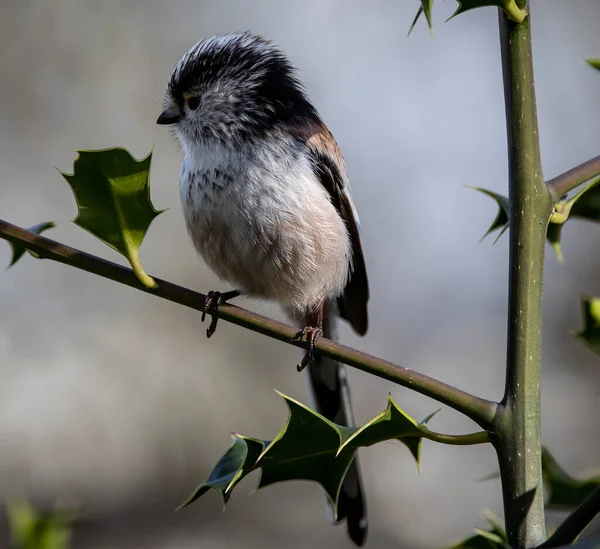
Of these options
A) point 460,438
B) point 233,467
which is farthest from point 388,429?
point 233,467

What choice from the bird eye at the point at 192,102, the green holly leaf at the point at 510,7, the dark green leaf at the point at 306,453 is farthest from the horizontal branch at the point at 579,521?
the bird eye at the point at 192,102

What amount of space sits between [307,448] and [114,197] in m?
0.67

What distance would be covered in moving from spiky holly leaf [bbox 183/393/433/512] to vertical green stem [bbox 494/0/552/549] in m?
0.17

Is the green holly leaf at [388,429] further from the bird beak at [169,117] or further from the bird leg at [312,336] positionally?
the bird beak at [169,117]

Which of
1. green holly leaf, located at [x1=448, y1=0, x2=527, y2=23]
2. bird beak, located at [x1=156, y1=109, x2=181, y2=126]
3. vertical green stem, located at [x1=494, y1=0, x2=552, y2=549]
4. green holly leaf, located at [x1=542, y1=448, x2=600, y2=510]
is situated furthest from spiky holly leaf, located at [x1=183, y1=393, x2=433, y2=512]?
bird beak, located at [x1=156, y1=109, x2=181, y2=126]

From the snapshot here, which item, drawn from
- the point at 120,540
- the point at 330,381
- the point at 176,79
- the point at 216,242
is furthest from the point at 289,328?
the point at 120,540

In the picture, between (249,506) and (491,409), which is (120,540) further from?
(491,409)

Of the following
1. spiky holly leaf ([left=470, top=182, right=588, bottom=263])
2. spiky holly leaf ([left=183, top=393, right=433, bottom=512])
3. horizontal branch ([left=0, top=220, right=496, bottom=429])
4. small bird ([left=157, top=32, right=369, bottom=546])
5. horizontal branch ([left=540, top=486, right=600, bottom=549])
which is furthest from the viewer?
small bird ([left=157, top=32, right=369, bottom=546])

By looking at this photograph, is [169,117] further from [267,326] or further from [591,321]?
[591,321]

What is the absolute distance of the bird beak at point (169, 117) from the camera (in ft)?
12.8

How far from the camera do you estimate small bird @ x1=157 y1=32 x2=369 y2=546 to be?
3242 millimetres

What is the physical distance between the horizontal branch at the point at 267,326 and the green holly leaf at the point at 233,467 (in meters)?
0.23

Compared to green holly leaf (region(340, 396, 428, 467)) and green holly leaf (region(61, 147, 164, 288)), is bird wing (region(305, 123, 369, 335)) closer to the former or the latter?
green holly leaf (region(61, 147, 164, 288))

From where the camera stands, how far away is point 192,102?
3.94m
